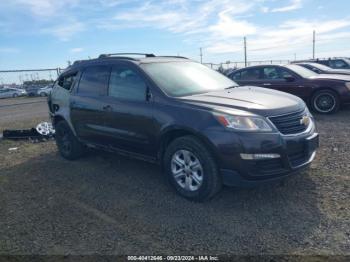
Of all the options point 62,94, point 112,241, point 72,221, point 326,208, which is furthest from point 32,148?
point 326,208

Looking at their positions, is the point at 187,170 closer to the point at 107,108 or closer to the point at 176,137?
the point at 176,137

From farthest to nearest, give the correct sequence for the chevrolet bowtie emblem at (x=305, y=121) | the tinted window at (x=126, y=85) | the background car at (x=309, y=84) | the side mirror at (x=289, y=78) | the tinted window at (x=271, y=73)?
the tinted window at (x=271, y=73)
the side mirror at (x=289, y=78)
the background car at (x=309, y=84)
the tinted window at (x=126, y=85)
the chevrolet bowtie emblem at (x=305, y=121)

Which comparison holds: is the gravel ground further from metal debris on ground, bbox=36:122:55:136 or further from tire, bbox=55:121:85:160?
tire, bbox=55:121:85:160

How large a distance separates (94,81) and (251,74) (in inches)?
256

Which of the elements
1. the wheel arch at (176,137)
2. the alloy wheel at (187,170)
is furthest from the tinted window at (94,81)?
the alloy wheel at (187,170)

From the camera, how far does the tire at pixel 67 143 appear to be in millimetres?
6488

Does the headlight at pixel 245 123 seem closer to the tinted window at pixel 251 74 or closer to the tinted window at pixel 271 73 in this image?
the tinted window at pixel 271 73

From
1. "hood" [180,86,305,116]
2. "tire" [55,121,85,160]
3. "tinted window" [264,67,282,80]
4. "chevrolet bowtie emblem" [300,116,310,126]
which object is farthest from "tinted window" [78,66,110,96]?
"tinted window" [264,67,282,80]

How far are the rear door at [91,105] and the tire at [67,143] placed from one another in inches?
14.2

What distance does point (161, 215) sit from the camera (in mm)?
4020

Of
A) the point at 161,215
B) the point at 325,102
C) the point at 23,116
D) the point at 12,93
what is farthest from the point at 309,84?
the point at 12,93

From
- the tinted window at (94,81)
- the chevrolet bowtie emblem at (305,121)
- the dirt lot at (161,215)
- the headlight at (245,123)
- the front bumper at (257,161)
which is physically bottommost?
the dirt lot at (161,215)

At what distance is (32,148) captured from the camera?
793 centimetres

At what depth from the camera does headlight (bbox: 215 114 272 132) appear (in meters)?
3.84
